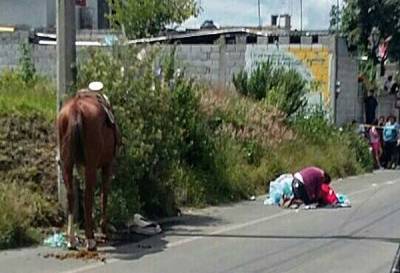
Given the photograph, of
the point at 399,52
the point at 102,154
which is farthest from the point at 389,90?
the point at 102,154

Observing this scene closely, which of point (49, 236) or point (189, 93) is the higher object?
point (189, 93)

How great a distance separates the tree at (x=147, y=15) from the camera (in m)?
43.6

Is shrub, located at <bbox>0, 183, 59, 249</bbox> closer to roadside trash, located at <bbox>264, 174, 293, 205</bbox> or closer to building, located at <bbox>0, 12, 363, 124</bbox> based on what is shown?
roadside trash, located at <bbox>264, 174, 293, 205</bbox>

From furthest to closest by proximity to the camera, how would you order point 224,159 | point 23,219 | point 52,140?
point 224,159 < point 52,140 < point 23,219

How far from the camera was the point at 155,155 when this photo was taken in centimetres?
1689

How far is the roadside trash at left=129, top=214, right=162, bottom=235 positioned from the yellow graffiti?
18.2 m

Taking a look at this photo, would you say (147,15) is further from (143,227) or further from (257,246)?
(257,246)

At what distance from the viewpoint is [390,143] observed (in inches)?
1368

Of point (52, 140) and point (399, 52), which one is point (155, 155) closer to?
point (52, 140)

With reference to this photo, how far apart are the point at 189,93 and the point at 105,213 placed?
581 cm

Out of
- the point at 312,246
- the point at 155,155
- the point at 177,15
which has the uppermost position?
the point at 177,15

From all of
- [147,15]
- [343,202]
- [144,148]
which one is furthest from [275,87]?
[147,15]

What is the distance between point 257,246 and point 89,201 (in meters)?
2.36

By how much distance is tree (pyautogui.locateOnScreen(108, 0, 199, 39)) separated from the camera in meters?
43.6
